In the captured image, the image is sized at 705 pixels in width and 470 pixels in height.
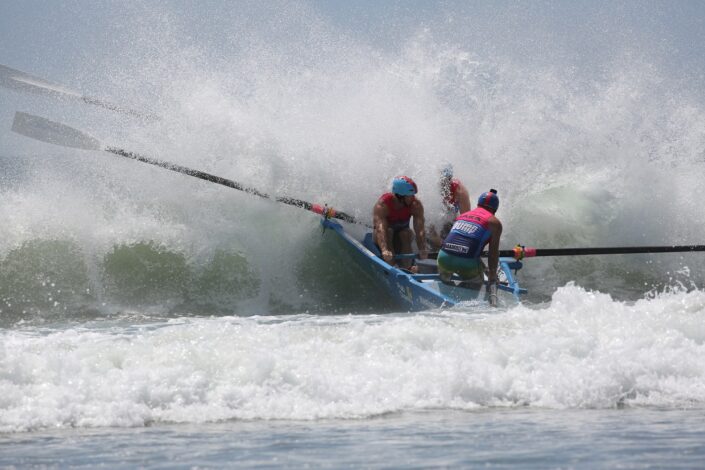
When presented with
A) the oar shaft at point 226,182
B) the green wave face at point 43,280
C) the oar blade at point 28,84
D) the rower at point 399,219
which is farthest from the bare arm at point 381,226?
the oar blade at point 28,84

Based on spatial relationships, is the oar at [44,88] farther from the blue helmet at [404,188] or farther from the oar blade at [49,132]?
the blue helmet at [404,188]

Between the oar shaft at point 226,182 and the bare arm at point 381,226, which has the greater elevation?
the oar shaft at point 226,182

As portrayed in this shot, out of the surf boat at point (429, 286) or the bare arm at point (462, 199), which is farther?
the bare arm at point (462, 199)

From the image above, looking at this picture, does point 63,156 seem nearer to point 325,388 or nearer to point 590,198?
point 590,198

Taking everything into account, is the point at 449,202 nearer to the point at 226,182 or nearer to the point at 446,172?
the point at 446,172

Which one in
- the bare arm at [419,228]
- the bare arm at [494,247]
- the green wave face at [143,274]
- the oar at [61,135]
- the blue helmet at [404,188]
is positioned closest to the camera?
the bare arm at [494,247]

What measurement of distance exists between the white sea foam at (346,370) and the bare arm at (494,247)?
2.25 metres

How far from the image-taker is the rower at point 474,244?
974 centimetres

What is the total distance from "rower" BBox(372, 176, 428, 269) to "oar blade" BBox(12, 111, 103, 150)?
17.0 feet

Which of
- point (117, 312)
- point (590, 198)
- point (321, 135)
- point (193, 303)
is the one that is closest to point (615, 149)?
point (590, 198)

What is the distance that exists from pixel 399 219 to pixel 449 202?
1.79 m

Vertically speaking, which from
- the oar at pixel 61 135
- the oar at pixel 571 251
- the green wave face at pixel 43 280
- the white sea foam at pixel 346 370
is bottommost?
the white sea foam at pixel 346 370

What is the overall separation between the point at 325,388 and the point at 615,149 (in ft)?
41.7

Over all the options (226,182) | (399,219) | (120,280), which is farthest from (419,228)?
(120,280)
